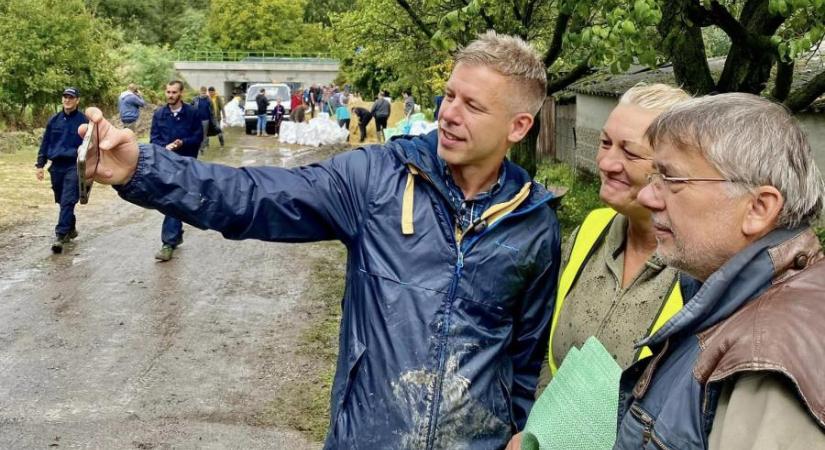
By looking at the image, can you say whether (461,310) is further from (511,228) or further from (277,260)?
(277,260)

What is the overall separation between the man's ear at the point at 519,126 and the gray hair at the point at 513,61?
0.03 meters

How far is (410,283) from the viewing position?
2.76 meters

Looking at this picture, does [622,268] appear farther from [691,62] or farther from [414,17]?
[414,17]

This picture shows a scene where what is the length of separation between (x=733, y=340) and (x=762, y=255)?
0.86 feet

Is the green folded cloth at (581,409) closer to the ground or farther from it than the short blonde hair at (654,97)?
closer to the ground

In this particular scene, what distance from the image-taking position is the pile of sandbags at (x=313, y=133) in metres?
28.9

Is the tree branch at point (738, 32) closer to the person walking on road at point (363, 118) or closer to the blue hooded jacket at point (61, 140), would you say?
the blue hooded jacket at point (61, 140)

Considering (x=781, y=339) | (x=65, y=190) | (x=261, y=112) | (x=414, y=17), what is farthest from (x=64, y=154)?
(x=261, y=112)

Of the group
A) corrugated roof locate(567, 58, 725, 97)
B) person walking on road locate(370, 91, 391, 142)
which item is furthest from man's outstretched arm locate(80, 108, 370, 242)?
person walking on road locate(370, 91, 391, 142)

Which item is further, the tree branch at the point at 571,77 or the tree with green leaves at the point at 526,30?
the tree branch at the point at 571,77

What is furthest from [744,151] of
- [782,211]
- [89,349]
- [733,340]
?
[89,349]

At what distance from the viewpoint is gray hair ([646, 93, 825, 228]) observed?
5.94ft

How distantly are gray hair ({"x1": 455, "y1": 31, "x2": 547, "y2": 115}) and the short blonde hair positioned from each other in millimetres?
294

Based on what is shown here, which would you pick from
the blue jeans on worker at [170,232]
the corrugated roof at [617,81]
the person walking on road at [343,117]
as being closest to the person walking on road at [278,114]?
the person walking on road at [343,117]
